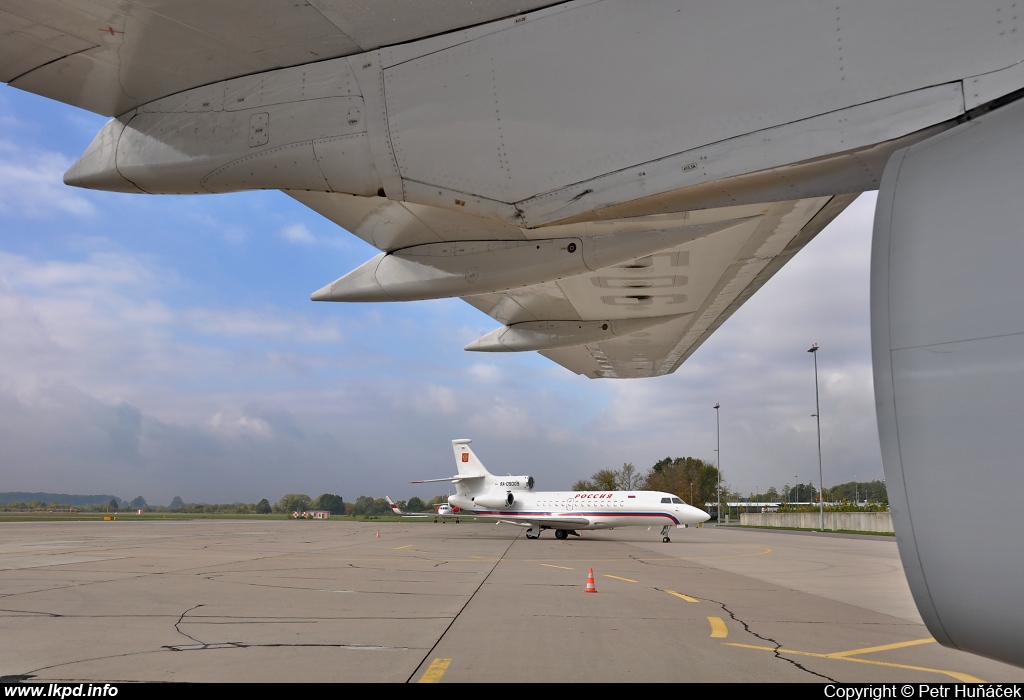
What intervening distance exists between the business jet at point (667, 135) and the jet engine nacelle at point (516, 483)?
28002 millimetres

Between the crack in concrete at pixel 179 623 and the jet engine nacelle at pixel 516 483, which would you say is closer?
the crack in concrete at pixel 179 623

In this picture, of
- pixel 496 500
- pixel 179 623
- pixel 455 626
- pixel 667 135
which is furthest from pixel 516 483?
pixel 667 135

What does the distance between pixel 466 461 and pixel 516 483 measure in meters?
4.81

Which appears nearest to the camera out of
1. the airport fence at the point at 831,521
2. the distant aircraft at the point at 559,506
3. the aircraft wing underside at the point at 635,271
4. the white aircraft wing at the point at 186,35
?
the white aircraft wing at the point at 186,35

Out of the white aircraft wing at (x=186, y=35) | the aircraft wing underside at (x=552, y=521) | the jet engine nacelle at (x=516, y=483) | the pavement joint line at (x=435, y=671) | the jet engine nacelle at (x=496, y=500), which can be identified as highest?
the white aircraft wing at (x=186, y=35)

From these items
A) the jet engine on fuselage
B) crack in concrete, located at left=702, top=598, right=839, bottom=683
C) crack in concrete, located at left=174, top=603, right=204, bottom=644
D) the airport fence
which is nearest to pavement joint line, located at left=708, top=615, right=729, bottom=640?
crack in concrete, located at left=702, top=598, right=839, bottom=683

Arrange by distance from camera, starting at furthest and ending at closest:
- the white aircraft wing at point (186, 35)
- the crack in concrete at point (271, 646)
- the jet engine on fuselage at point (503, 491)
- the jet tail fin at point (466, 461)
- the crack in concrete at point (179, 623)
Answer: the jet tail fin at point (466, 461), the jet engine on fuselage at point (503, 491), the crack in concrete at point (179, 623), the crack in concrete at point (271, 646), the white aircraft wing at point (186, 35)

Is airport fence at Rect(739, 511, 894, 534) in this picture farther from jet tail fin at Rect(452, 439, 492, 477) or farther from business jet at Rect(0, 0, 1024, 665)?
business jet at Rect(0, 0, 1024, 665)

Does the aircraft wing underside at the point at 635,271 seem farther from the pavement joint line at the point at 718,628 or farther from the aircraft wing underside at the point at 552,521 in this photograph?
the aircraft wing underside at the point at 552,521

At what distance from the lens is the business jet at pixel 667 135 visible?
2428 millimetres

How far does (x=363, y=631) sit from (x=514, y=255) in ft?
15.5

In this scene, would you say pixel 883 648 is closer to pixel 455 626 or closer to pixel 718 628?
pixel 718 628

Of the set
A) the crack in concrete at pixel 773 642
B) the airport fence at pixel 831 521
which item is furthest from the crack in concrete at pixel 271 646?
the airport fence at pixel 831 521
